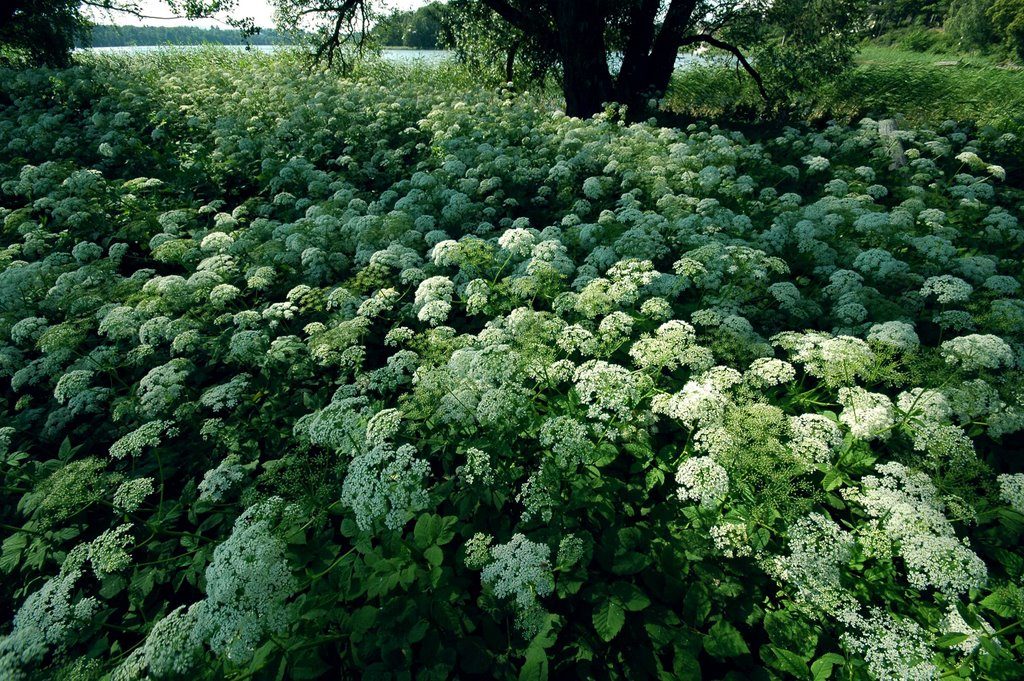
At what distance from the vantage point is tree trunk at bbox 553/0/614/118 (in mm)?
13609

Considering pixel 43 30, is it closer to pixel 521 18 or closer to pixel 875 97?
pixel 521 18

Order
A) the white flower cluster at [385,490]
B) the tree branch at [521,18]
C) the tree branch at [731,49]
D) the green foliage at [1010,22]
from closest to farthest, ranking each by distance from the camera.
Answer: the white flower cluster at [385,490] < the tree branch at [521,18] < the tree branch at [731,49] < the green foliage at [1010,22]

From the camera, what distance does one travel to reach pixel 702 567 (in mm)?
3186

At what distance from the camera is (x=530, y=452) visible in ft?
13.6

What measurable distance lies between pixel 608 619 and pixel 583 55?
15698 mm

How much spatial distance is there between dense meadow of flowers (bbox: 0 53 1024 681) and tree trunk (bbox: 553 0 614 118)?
8.24 meters

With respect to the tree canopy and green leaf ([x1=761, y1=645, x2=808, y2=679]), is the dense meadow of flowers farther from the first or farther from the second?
the tree canopy

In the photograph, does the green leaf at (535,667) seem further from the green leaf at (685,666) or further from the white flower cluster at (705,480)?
the white flower cluster at (705,480)

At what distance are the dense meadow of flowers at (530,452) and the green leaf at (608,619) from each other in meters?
0.03

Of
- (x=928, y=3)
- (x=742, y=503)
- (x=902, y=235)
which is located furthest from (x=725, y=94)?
(x=928, y=3)

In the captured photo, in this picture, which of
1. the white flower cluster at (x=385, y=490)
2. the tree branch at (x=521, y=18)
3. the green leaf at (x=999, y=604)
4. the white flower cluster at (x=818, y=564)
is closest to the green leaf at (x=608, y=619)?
the white flower cluster at (x=818, y=564)

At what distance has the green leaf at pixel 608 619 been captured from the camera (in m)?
2.78

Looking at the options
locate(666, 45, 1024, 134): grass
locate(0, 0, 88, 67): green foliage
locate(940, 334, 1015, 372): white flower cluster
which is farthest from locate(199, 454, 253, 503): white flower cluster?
locate(0, 0, 88, 67): green foliage

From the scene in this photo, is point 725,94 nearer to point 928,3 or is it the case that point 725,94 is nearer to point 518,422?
point 518,422
